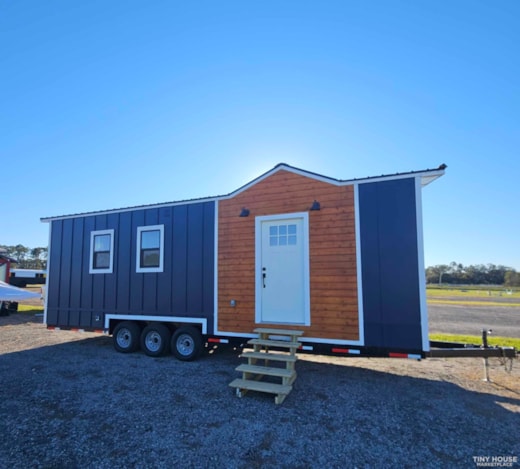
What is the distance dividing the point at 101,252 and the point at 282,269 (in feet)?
14.9

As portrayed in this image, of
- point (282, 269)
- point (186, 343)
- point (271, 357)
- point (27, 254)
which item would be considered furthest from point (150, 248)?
point (27, 254)

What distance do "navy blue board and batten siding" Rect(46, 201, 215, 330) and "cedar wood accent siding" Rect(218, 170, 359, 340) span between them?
0.39 m

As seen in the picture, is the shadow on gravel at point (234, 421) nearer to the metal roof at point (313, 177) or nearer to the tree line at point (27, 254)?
the metal roof at point (313, 177)

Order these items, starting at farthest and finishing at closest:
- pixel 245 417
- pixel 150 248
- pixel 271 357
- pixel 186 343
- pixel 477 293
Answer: pixel 477 293 < pixel 150 248 < pixel 186 343 < pixel 271 357 < pixel 245 417

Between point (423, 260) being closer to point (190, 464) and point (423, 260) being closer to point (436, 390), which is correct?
point (436, 390)

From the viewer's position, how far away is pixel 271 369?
4562 millimetres

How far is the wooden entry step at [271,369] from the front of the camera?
4.26 m

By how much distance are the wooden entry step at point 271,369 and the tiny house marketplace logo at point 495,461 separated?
2.05 m

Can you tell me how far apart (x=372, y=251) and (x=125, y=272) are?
5297 mm

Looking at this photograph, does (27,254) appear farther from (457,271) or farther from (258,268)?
(457,271)

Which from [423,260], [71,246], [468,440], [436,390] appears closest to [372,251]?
[423,260]

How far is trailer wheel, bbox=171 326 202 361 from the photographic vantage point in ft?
20.5

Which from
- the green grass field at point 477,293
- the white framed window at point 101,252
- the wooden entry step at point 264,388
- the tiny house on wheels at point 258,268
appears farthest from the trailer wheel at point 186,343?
the green grass field at point 477,293

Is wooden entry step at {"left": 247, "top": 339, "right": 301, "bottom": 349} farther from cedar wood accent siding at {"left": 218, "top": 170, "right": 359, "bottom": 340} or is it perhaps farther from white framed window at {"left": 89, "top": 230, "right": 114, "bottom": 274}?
white framed window at {"left": 89, "top": 230, "right": 114, "bottom": 274}
